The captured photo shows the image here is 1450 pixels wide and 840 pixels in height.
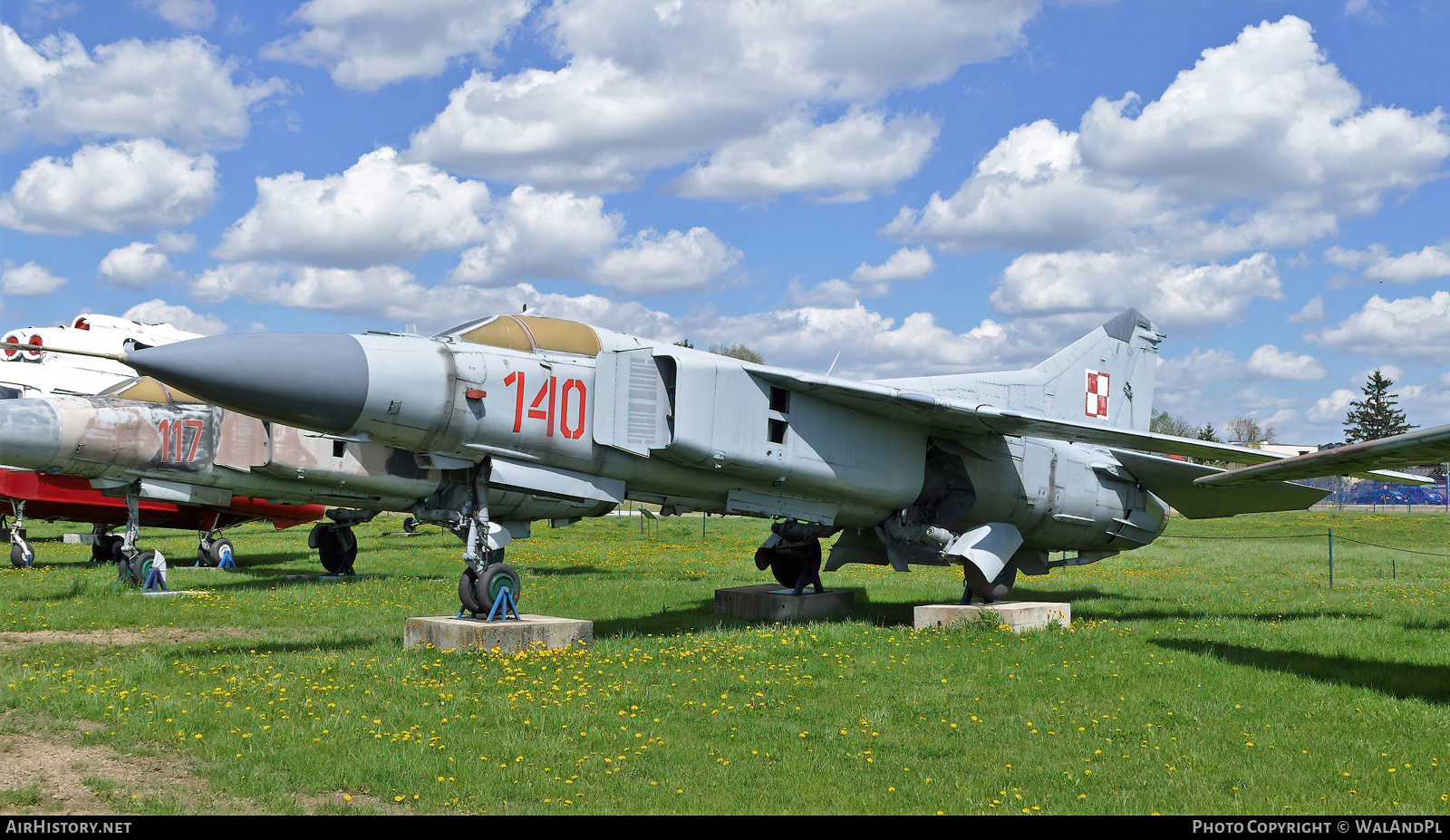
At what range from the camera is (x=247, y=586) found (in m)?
17.0

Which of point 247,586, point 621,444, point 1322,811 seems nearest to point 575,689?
point 621,444

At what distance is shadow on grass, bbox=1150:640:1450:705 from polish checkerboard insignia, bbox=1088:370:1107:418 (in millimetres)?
5046

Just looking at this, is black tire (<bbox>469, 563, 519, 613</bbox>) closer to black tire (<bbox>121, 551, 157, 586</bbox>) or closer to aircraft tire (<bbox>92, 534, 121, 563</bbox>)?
black tire (<bbox>121, 551, 157, 586</bbox>)

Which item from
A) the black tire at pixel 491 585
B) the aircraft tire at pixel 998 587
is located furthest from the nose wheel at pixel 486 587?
the aircraft tire at pixel 998 587

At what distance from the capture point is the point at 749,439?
1090 cm

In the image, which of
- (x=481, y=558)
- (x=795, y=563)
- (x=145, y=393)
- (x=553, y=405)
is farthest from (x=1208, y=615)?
(x=145, y=393)

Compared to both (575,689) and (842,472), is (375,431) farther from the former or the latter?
(842,472)

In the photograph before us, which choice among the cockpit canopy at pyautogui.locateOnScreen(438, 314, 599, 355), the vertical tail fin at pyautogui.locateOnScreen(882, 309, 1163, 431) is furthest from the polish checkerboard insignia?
the cockpit canopy at pyautogui.locateOnScreen(438, 314, 599, 355)

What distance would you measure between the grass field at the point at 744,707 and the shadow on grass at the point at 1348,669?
0.16 feet

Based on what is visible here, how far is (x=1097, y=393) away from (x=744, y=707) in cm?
962

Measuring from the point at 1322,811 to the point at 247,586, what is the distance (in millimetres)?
15945

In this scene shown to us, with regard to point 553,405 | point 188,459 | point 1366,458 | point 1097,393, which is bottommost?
point 188,459

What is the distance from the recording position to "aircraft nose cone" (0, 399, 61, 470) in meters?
15.5

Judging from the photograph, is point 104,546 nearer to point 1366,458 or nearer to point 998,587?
point 998,587
